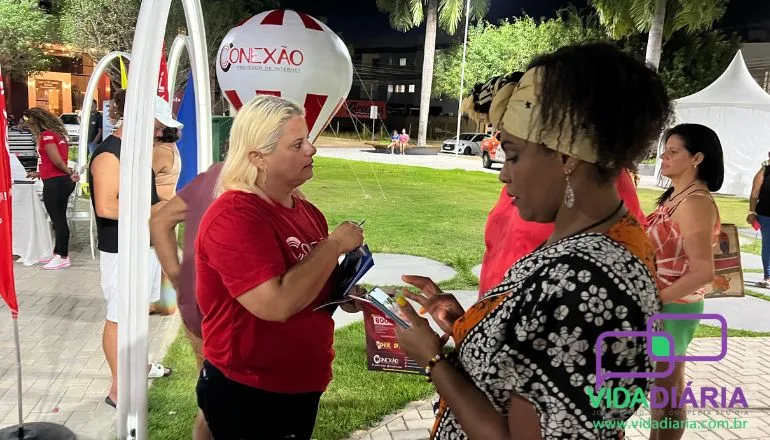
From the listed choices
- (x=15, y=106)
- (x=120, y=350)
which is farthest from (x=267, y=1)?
(x=120, y=350)

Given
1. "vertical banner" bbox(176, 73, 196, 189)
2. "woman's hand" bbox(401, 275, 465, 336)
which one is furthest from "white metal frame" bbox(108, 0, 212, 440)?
"vertical banner" bbox(176, 73, 196, 189)

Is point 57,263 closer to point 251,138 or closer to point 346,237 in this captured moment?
point 251,138

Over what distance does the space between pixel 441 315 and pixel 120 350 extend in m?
1.58

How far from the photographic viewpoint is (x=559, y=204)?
1151mm

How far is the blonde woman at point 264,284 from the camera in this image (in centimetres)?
161

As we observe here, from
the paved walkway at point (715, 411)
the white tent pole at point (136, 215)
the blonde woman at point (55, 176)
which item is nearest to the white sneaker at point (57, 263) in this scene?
the blonde woman at point (55, 176)

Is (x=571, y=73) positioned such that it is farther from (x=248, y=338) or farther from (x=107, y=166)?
(x=107, y=166)

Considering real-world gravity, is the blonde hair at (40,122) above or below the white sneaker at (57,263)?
above

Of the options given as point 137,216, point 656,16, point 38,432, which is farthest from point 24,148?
point 656,16

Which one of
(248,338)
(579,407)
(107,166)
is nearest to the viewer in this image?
(579,407)

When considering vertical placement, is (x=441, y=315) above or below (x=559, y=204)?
below

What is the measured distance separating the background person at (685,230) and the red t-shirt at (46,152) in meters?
6.39

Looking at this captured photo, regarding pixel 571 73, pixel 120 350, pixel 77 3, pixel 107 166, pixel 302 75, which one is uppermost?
pixel 77 3

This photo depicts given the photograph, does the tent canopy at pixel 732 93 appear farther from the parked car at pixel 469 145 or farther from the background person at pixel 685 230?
the parked car at pixel 469 145
